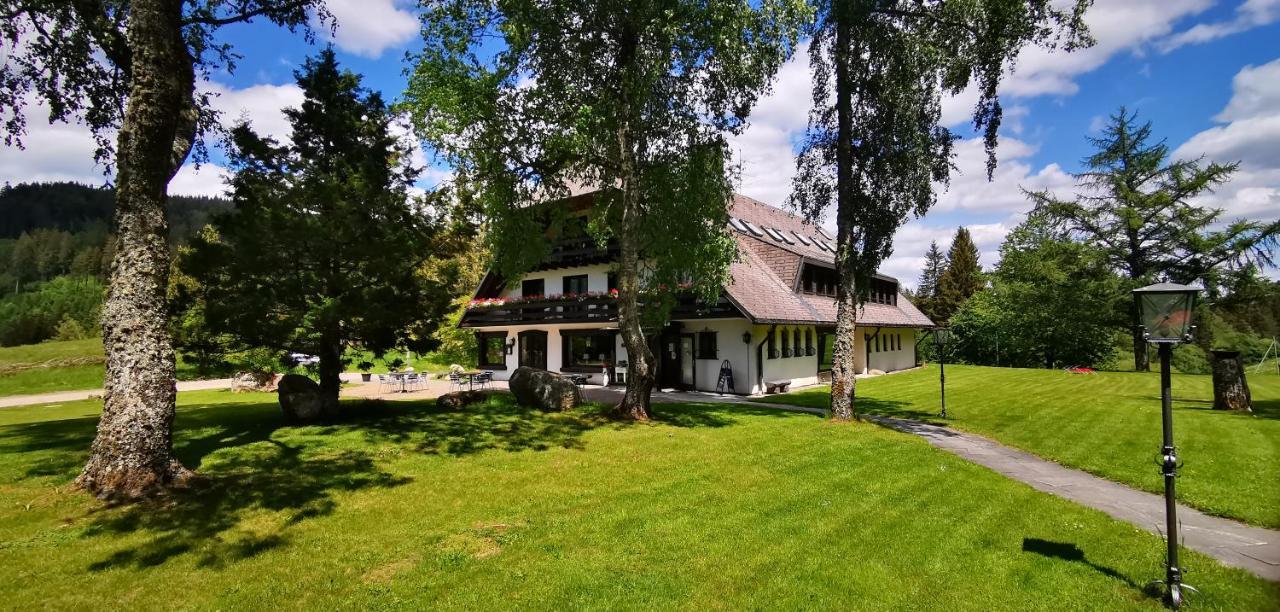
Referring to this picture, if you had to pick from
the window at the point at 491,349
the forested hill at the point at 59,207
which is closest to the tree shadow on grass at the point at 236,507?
the window at the point at 491,349

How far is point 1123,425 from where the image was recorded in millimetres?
13875

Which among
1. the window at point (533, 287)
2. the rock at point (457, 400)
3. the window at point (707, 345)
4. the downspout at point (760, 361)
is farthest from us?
the window at point (533, 287)

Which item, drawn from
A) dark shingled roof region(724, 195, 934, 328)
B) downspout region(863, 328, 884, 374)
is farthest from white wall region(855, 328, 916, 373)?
dark shingled roof region(724, 195, 934, 328)

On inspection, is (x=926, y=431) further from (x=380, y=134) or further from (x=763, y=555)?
(x=380, y=134)

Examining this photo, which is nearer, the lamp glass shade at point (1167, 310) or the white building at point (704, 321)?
the lamp glass shade at point (1167, 310)

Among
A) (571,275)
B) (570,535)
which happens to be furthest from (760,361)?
(570,535)

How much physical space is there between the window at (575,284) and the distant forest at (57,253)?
1780 cm

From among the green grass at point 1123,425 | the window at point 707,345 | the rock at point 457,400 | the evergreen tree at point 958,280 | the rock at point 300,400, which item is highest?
the evergreen tree at point 958,280

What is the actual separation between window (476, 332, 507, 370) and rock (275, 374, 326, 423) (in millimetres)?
15588

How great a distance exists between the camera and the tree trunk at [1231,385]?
52.4ft

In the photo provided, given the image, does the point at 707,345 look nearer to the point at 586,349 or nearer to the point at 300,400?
the point at 586,349

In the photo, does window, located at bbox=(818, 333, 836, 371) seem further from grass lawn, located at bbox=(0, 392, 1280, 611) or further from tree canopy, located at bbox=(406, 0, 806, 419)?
grass lawn, located at bbox=(0, 392, 1280, 611)

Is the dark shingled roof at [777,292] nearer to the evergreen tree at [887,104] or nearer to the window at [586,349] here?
the evergreen tree at [887,104]

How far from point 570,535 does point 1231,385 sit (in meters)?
20.8
